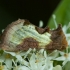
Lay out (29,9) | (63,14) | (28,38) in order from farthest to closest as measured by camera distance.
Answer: (29,9), (63,14), (28,38)

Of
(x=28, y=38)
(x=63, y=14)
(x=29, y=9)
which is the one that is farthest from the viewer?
(x=29, y=9)

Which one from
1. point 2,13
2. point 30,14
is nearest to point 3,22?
point 2,13

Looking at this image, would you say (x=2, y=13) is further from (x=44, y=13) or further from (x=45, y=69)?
(x=45, y=69)

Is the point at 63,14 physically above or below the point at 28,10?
below

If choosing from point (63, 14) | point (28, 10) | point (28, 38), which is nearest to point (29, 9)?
point (28, 10)

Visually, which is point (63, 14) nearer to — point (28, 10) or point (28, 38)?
point (28, 38)

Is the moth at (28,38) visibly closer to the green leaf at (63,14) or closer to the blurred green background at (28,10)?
the green leaf at (63,14)

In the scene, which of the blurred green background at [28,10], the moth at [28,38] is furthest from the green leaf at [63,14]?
the blurred green background at [28,10]
